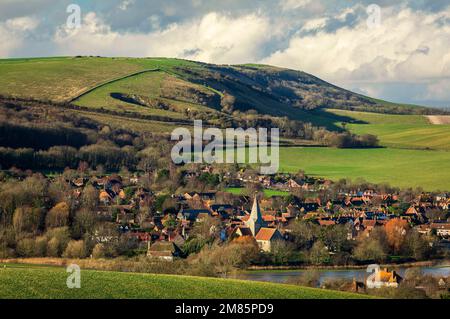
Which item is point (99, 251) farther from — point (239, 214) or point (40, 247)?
point (239, 214)

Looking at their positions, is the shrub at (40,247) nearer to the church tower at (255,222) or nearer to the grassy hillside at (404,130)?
the church tower at (255,222)

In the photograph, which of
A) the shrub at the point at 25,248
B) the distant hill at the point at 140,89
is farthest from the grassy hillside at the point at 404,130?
the shrub at the point at 25,248

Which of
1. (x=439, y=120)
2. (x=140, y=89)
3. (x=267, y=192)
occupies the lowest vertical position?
(x=267, y=192)

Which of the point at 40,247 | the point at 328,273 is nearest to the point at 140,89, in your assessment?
the point at 40,247

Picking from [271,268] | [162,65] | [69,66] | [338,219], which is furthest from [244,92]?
[271,268]

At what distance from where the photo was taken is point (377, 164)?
93.1 meters

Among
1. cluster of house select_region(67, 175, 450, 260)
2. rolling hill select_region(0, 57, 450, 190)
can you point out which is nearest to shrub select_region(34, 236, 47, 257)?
cluster of house select_region(67, 175, 450, 260)

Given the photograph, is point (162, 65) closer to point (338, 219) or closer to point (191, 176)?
point (191, 176)

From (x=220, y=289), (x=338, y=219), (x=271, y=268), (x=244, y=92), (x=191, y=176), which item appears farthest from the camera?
(x=244, y=92)

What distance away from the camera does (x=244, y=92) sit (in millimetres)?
156500

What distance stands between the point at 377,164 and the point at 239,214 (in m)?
31.6

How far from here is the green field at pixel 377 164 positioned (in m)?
83.7

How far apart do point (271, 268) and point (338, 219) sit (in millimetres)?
17594
